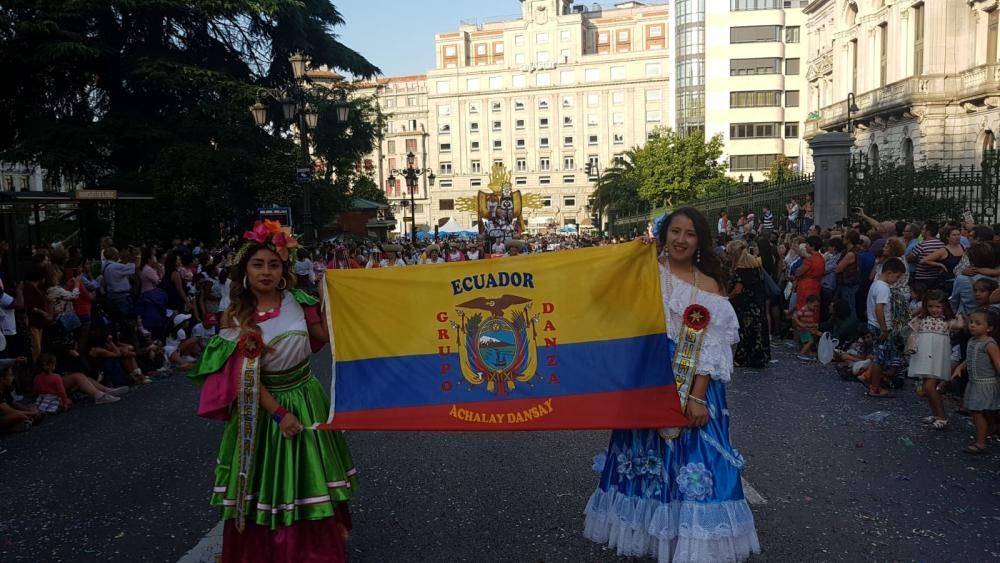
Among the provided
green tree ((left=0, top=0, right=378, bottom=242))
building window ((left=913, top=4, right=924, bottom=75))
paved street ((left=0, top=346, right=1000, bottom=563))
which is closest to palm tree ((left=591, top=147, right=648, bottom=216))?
building window ((left=913, top=4, right=924, bottom=75))

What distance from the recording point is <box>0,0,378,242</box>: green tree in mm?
25906

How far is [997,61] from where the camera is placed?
33312 millimetres

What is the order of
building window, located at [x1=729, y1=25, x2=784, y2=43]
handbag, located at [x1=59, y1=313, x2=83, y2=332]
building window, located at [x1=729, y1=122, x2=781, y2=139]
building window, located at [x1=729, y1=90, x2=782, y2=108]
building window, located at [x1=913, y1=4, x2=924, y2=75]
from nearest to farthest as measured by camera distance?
handbag, located at [x1=59, y1=313, x2=83, y2=332], building window, located at [x1=913, y1=4, x2=924, y2=75], building window, located at [x1=729, y1=25, x2=784, y2=43], building window, located at [x1=729, y1=90, x2=782, y2=108], building window, located at [x1=729, y1=122, x2=781, y2=139]

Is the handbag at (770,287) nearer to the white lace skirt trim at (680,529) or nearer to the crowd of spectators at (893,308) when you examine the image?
the crowd of spectators at (893,308)

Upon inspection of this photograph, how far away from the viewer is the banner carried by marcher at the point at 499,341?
4.16 m

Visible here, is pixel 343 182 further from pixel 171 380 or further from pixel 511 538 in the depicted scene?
pixel 511 538

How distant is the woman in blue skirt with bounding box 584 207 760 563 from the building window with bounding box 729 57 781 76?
79.5m

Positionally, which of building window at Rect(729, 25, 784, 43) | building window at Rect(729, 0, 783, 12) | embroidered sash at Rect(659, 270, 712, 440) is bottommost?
embroidered sash at Rect(659, 270, 712, 440)

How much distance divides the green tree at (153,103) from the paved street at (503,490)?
756 inches

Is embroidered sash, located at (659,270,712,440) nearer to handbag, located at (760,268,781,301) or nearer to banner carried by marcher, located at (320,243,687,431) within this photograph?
banner carried by marcher, located at (320,243,687,431)

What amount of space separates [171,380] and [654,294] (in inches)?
365

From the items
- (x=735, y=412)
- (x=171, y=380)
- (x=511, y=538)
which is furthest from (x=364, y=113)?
(x=511, y=538)

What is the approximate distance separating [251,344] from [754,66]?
81375mm

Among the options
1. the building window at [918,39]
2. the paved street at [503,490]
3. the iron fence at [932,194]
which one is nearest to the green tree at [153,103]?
the iron fence at [932,194]
